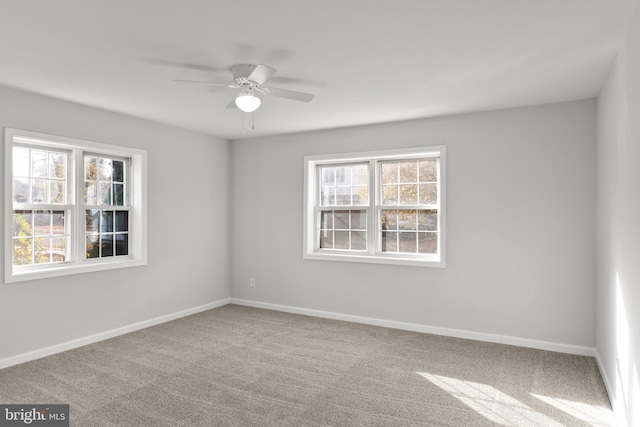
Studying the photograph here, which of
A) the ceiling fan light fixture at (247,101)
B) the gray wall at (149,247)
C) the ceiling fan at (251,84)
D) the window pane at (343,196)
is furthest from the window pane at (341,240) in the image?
the ceiling fan light fixture at (247,101)

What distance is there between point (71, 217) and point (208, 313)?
2.12 metres

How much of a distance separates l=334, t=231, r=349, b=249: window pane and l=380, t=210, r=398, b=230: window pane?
0.55 metres

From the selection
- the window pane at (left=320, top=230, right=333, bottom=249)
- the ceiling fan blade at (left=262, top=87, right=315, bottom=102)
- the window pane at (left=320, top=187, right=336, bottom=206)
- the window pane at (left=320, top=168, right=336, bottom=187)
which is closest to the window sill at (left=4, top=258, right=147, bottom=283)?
the window pane at (left=320, top=230, right=333, bottom=249)

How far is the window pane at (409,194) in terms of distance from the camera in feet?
16.3

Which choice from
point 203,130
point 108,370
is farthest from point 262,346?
point 203,130

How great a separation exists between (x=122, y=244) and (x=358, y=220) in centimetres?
288

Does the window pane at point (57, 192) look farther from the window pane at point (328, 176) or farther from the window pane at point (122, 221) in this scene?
the window pane at point (328, 176)

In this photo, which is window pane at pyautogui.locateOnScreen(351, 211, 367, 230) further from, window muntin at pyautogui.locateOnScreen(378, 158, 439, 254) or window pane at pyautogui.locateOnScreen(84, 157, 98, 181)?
window pane at pyautogui.locateOnScreen(84, 157, 98, 181)

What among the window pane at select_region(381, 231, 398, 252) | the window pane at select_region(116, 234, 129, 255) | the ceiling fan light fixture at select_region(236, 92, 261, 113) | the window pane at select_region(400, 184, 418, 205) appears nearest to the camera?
the ceiling fan light fixture at select_region(236, 92, 261, 113)

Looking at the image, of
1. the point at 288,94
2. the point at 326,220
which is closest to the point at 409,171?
the point at 326,220

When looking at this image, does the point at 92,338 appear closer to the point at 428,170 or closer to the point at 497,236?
the point at 428,170

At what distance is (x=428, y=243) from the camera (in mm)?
4891

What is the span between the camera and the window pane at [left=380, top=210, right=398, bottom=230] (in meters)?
5.12

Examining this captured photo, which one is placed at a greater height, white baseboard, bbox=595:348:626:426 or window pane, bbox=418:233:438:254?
window pane, bbox=418:233:438:254
